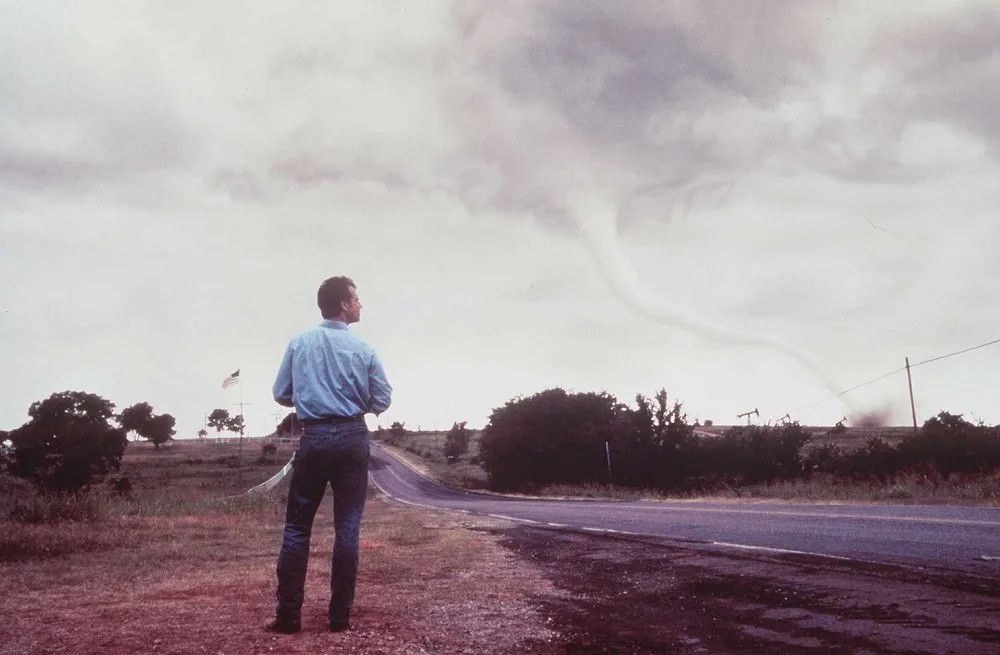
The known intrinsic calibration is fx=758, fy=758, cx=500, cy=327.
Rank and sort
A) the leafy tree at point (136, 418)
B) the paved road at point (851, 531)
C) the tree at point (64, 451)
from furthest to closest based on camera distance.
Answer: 1. the leafy tree at point (136, 418)
2. the tree at point (64, 451)
3. the paved road at point (851, 531)

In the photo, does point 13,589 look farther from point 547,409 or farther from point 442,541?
point 547,409

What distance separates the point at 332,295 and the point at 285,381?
0.58 m

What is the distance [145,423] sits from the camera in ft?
368

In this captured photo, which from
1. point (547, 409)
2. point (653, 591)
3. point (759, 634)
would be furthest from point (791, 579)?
point (547, 409)

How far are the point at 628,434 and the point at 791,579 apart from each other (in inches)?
1353

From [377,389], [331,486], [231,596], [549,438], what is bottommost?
[231,596]

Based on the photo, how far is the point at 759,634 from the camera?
3539 millimetres

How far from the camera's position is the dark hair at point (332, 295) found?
4.52 m

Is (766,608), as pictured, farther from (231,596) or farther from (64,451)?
(64,451)

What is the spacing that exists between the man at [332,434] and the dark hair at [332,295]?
10 centimetres

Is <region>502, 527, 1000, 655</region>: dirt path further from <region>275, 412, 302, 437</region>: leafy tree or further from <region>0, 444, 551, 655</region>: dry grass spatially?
<region>275, 412, 302, 437</region>: leafy tree

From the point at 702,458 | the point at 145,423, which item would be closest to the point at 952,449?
the point at 702,458

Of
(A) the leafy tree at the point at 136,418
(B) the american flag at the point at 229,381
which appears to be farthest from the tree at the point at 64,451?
(A) the leafy tree at the point at 136,418

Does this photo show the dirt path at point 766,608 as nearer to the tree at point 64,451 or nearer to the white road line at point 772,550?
the white road line at point 772,550
